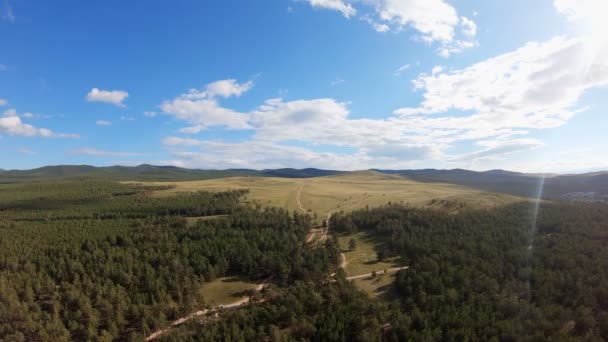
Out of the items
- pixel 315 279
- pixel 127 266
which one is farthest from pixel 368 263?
pixel 127 266

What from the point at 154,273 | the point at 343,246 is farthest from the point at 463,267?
the point at 154,273

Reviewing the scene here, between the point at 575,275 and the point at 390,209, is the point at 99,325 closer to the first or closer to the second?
the point at 575,275

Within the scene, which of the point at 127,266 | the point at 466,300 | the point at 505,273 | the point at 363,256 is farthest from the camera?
the point at 363,256

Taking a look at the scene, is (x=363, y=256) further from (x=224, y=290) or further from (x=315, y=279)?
(x=224, y=290)

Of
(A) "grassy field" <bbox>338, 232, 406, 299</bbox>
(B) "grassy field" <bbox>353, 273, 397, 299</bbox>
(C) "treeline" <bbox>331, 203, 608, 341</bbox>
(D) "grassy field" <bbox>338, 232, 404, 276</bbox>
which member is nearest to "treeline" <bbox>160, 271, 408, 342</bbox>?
(C) "treeline" <bbox>331, 203, 608, 341</bbox>

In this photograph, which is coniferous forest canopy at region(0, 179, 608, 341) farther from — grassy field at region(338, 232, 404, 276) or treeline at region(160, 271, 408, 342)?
grassy field at region(338, 232, 404, 276)

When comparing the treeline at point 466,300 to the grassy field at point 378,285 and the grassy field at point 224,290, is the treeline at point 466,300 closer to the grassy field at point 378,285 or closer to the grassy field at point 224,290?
the grassy field at point 378,285
